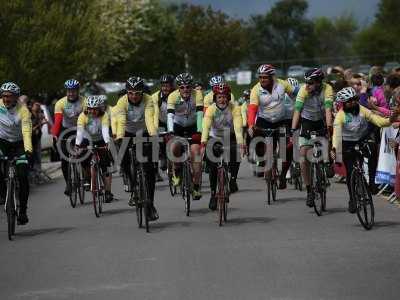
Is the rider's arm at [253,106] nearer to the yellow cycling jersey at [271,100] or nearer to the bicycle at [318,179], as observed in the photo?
the yellow cycling jersey at [271,100]

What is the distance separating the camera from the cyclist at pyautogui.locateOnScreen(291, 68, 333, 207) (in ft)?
52.7

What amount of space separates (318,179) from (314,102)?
1541mm

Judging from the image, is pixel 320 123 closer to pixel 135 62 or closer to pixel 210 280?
pixel 210 280

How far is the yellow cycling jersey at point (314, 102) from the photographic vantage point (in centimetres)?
1628

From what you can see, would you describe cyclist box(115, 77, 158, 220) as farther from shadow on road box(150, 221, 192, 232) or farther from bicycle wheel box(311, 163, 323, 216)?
bicycle wheel box(311, 163, 323, 216)

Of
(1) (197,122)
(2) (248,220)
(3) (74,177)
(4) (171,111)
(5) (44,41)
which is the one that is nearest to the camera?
(2) (248,220)

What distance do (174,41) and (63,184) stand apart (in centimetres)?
6859

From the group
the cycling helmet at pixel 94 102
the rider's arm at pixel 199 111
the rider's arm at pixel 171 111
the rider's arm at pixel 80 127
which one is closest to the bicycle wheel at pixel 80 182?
the rider's arm at pixel 80 127

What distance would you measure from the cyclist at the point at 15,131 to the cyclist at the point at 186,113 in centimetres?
280

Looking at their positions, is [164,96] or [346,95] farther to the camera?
[164,96]

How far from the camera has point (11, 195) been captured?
45.6 ft

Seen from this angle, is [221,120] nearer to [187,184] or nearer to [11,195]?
[187,184]

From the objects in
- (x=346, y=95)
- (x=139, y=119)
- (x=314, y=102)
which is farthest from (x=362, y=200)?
(x=139, y=119)

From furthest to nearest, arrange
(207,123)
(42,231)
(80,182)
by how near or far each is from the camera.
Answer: (80,182), (207,123), (42,231)
